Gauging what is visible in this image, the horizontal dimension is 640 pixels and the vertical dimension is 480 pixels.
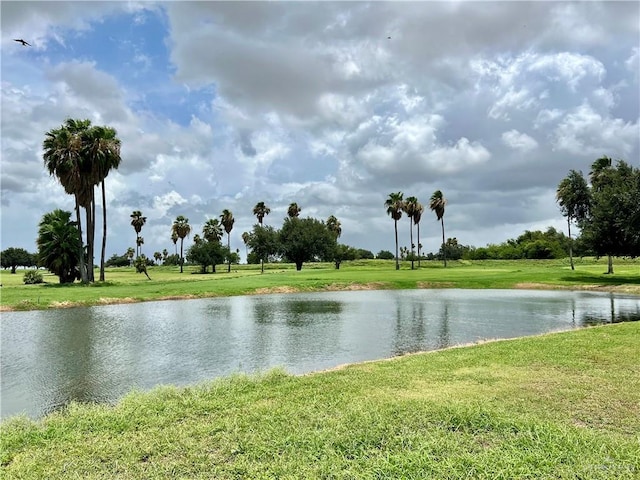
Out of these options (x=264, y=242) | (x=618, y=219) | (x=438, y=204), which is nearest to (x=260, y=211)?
(x=264, y=242)

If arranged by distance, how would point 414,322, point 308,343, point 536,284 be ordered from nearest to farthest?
1. point 308,343
2. point 414,322
3. point 536,284

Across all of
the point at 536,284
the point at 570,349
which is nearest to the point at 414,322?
the point at 570,349

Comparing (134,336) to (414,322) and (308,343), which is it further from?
(414,322)

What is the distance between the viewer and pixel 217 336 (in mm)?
19703

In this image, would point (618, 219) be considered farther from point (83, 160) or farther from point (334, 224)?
point (334, 224)

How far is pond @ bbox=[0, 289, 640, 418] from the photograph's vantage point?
42.1 feet

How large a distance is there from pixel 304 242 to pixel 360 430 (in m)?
95.6

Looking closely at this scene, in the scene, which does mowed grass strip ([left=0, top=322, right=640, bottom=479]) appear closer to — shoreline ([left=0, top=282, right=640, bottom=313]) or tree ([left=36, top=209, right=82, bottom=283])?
shoreline ([left=0, top=282, right=640, bottom=313])

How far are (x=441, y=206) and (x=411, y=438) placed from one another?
9390cm

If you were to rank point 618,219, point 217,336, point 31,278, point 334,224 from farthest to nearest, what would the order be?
1. point 334,224
2. point 31,278
3. point 618,219
4. point 217,336

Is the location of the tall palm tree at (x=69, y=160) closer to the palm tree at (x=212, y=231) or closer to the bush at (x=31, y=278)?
the bush at (x=31, y=278)

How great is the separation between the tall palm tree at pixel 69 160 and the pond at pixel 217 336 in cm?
2142

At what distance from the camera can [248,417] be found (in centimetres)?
754

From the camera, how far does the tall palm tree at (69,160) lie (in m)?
47.4
